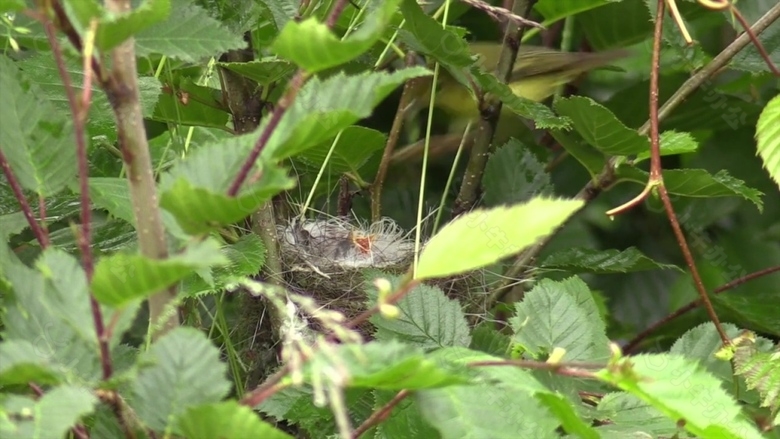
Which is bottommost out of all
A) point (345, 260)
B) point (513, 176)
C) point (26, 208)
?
point (345, 260)

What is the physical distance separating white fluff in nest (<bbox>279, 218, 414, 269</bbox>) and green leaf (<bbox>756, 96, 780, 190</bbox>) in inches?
23.1

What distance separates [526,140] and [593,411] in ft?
2.86

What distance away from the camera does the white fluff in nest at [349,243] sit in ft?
4.17

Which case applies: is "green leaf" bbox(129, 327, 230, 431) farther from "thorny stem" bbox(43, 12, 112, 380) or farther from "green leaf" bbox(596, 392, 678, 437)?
"green leaf" bbox(596, 392, 678, 437)

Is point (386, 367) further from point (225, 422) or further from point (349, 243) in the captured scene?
point (349, 243)

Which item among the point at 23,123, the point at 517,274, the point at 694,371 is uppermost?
the point at 23,123

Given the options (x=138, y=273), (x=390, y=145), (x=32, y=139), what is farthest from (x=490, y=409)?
(x=390, y=145)

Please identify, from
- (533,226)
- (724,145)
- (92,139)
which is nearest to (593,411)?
(533,226)

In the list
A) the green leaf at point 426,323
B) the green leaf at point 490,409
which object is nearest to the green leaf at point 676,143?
the green leaf at point 426,323

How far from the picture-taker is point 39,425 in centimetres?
37

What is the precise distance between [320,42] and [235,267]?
399 mm

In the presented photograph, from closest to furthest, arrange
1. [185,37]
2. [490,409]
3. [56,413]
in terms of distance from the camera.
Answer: [56,413] < [490,409] < [185,37]

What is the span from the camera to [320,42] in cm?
41

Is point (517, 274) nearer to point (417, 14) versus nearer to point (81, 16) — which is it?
point (417, 14)
